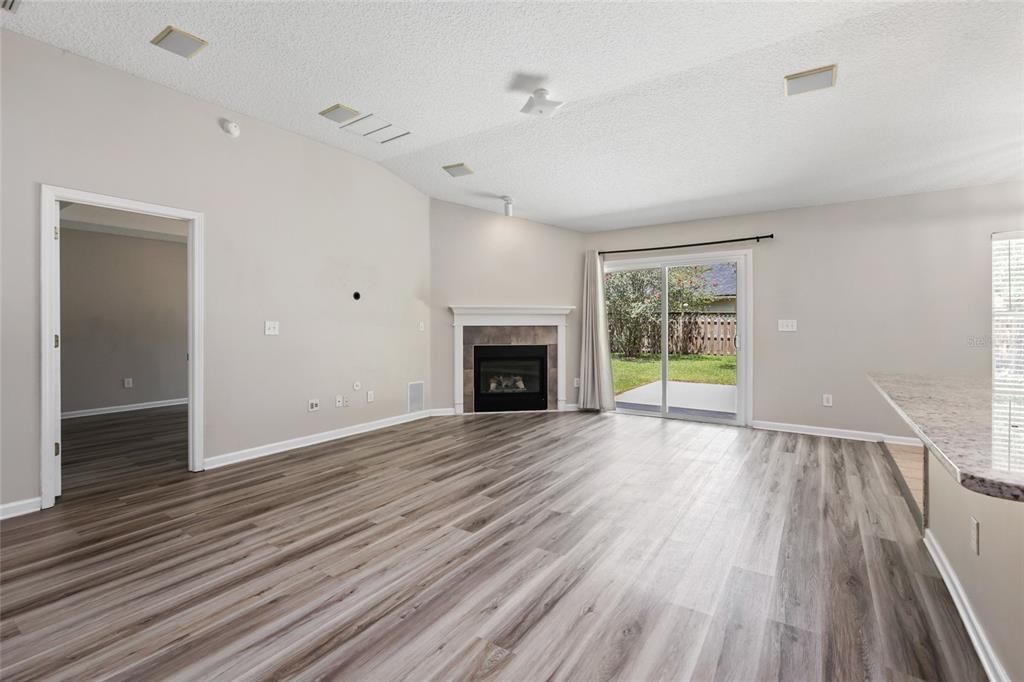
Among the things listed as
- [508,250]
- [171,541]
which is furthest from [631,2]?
[508,250]

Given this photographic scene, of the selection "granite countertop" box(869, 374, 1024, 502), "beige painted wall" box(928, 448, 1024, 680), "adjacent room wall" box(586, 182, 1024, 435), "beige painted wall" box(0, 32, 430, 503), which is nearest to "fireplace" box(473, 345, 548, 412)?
"beige painted wall" box(0, 32, 430, 503)

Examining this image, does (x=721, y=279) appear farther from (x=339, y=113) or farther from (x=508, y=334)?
(x=339, y=113)

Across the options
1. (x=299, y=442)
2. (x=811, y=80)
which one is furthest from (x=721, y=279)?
(x=299, y=442)

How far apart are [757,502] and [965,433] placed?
201 cm

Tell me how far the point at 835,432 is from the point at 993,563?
3907 millimetres

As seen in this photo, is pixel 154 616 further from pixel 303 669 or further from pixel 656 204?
pixel 656 204

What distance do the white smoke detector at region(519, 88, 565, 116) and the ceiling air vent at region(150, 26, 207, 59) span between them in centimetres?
200

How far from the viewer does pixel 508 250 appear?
20.1ft

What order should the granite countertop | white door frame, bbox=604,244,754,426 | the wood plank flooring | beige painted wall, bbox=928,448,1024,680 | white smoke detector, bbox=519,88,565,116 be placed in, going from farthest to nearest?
1. white door frame, bbox=604,244,754,426
2. white smoke detector, bbox=519,88,565,116
3. the wood plank flooring
4. beige painted wall, bbox=928,448,1024,680
5. the granite countertop

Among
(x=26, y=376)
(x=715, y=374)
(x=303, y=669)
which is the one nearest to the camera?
(x=303, y=669)

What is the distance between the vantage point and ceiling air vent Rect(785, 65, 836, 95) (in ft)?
8.60

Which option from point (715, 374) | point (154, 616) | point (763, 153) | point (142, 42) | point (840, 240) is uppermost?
point (142, 42)

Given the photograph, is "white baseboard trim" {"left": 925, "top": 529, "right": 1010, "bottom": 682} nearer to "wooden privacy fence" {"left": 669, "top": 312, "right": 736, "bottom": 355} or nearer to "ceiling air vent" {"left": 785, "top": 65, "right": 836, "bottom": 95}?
"ceiling air vent" {"left": 785, "top": 65, "right": 836, "bottom": 95}

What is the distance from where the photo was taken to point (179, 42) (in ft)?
8.83
